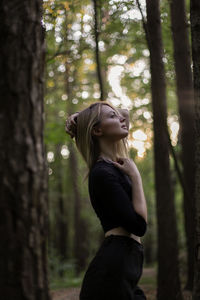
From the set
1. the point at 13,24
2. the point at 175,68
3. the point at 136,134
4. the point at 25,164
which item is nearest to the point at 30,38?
the point at 13,24

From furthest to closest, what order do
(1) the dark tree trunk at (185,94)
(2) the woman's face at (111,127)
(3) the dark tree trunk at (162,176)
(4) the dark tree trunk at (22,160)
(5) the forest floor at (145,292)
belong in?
(1) the dark tree trunk at (185,94)
(5) the forest floor at (145,292)
(3) the dark tree trunk at (162,176)
(2) the woman's face at (111,127)
(4) the dark tree trunk at (22,160)

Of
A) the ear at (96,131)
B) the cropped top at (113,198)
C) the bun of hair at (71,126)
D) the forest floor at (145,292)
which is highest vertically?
the bun of hair at (71,126)

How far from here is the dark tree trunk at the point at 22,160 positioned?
2.35 m

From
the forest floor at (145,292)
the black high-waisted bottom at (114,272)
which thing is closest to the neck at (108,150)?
the black high-waisted bottom at (114,272)

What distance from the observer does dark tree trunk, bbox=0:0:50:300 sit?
235 cm

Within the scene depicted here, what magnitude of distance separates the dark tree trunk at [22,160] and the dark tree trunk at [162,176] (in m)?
4.22

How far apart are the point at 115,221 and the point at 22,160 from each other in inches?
38.8

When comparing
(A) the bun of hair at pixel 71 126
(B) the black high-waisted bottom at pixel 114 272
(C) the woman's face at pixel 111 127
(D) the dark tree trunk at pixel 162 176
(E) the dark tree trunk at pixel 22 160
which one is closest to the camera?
(E) the dark tree trunk at pixel 22 160

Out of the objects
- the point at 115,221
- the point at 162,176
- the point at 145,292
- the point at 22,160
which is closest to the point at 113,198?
the point at 115,221

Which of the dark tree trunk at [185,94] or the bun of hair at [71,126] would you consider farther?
the dark tree trunk at [185,94]

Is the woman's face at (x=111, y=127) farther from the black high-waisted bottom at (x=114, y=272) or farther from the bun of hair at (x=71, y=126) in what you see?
the black high-waisted bottom at (x=114, y=272)

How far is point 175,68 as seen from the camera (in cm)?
862

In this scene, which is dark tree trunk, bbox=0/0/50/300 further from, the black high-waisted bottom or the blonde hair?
the blonde hair

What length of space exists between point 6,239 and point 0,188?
298 millimetres
